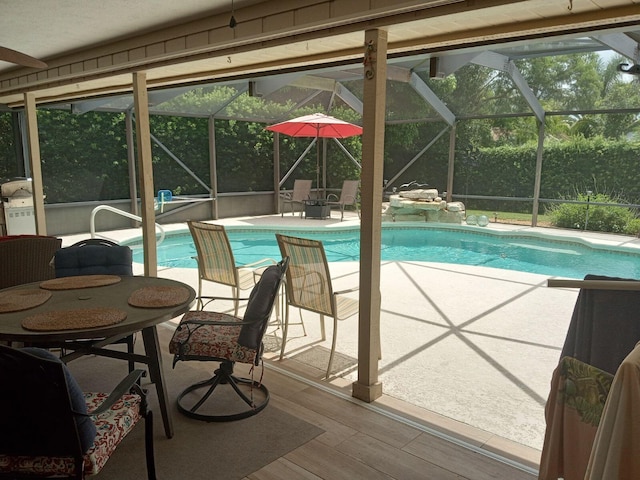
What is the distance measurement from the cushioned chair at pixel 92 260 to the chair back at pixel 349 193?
30.7 feet

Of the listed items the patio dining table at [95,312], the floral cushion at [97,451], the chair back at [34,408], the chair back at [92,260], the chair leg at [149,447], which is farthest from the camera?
the chair back at [92,260]

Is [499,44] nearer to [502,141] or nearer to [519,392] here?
[519,392]

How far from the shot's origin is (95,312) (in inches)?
98.9

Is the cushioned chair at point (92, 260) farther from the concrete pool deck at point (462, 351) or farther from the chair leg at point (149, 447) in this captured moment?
the chair leg at point (149, 447)

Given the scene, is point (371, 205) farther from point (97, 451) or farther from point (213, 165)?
point (213, 165)

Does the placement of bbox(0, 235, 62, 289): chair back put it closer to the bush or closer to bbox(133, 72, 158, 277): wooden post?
bbox(133, 72, 158, 277): wooden post

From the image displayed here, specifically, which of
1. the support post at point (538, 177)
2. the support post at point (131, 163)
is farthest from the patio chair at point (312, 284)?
the support post at point (538, 177)

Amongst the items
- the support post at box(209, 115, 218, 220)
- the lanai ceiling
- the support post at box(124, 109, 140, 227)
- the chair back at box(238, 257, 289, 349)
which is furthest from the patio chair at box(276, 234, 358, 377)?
the support post at box(209, 115, 218, 220)

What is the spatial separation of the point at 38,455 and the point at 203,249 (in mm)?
3229

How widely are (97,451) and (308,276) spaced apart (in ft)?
7.58

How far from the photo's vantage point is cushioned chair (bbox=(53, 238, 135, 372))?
11.7ft

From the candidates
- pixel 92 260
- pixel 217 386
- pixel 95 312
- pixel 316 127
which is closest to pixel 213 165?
pixel 316 127

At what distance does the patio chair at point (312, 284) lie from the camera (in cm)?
378

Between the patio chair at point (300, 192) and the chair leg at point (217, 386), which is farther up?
the patio chair at point (300, 192)
